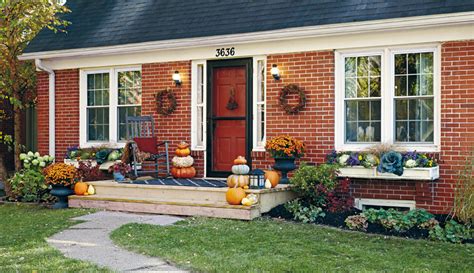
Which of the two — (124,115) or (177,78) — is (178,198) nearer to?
(177,78)

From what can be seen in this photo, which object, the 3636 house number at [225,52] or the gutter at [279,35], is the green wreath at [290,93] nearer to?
the gutter at [279,35]

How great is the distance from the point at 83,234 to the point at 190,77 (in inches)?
172

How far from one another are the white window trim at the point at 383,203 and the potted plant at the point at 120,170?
405cm

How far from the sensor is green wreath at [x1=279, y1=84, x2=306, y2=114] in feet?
33.4

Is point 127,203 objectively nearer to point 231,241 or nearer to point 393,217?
point 231,241

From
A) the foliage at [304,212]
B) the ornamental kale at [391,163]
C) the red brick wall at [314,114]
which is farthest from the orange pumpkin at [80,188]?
the ornamental kale at [391,163]

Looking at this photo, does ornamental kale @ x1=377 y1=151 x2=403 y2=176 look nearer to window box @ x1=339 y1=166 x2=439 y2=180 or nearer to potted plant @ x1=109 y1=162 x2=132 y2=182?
window box @ x1=339 y1=166 x2=439 y2=180

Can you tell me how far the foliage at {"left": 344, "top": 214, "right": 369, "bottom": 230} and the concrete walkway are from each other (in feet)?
8.15

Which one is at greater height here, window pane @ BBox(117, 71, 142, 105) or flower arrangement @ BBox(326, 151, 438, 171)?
window pane @ BBox(117, 71, 142, 105)

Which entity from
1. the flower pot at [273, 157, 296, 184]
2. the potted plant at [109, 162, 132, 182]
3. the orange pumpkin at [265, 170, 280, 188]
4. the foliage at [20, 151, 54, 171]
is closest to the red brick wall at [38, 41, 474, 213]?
the flower pot at [273, 157, 296, 184]

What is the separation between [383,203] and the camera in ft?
31.6

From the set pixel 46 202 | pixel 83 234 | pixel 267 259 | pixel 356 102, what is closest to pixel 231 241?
pixel 267 259

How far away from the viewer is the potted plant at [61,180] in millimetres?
10445

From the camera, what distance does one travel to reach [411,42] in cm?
930
